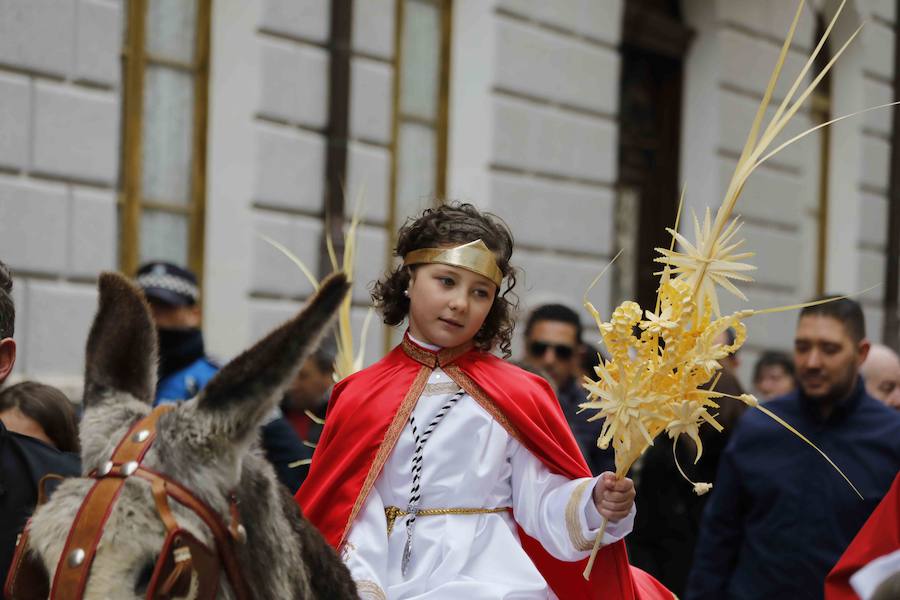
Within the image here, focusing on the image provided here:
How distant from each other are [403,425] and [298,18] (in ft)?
22.1

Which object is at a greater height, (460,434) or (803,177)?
(803,177)

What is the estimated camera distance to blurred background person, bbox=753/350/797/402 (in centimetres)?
1109

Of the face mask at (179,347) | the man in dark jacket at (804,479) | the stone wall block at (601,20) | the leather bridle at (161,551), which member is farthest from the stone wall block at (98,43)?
the leather bridle at (161,551)

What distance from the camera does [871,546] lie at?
3.66 meters

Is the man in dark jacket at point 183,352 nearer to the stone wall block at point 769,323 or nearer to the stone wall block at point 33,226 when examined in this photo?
the stone wall block at point 33,226

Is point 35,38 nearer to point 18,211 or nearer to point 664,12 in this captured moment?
point 18,211

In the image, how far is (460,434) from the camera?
13.2ft

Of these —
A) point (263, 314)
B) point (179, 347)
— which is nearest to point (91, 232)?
point (263, 314)

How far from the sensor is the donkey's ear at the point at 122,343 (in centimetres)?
277

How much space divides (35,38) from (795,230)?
9.27 meters

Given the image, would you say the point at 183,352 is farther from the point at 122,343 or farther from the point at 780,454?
the point at 122,343

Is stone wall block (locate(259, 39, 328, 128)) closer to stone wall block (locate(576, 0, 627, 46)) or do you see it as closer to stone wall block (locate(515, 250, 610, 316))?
stone wall block (locate(515, 250, 610, 316))

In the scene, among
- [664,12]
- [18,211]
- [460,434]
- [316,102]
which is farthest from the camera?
[664,12]

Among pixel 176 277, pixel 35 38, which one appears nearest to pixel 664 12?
pixel 35 38
